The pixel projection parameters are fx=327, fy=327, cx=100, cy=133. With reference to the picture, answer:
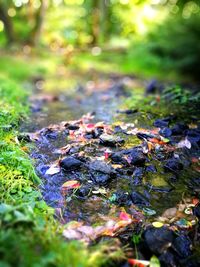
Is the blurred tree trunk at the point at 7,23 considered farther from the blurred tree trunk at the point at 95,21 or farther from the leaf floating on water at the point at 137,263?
the leaf floating on water at the point at 137,263

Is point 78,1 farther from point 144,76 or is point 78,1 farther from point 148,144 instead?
point 148,144

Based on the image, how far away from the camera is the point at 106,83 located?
8.25 m

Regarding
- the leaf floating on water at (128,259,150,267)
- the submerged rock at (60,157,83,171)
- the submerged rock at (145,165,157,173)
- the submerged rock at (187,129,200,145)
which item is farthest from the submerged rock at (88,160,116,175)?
the submerged rock at (187,129,200,145)

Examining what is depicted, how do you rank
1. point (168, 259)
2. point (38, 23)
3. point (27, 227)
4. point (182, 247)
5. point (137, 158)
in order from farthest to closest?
point (38, 23) → point (137, 158) → point (182, 247) → point (168, 259) → point (27, 227)

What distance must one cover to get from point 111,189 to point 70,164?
0.46 meters

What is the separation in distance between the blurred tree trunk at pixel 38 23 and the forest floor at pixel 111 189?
A: 742 centimetres

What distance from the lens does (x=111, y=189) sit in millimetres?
2828

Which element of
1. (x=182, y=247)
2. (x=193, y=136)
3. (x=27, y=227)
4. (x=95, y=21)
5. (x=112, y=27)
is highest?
(x=27, y=227)

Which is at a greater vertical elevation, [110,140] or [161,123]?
[110,140]

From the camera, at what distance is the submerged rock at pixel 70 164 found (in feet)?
9.89

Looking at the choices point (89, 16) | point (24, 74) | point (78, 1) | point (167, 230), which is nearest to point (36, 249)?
point (167, 230)

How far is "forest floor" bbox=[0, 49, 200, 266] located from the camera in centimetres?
206

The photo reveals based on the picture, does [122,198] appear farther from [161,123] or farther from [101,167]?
[161,123]

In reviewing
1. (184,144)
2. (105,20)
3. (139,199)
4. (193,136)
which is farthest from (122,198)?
(105,20)
